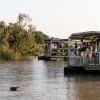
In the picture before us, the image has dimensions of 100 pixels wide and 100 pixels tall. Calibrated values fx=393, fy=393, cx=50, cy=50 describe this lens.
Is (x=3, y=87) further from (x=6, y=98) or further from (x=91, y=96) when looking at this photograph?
(x=91, y=96)

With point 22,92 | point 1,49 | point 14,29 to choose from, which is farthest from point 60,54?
point 22,92

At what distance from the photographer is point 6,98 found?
1625cm

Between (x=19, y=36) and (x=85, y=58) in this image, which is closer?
(x=85, y=58)

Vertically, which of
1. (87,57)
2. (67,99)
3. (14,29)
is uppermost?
(14,29)

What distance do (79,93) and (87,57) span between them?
28.7 feet

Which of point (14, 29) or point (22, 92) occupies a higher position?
point (14, 29)

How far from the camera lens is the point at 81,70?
28.5m

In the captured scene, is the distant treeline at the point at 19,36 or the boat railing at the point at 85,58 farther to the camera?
the distant treeline at the point at 19,36

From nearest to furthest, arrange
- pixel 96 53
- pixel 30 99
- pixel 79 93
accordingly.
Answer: pixel 30 99 → pixel 79 93 → pixel 96 53

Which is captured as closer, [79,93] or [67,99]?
[67,99]

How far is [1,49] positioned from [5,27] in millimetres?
12976

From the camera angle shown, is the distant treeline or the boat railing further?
the distant treeline

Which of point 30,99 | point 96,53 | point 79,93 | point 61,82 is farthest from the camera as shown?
point 96,53

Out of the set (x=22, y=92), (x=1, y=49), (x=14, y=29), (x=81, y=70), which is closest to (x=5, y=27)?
(x=14, y=29)
